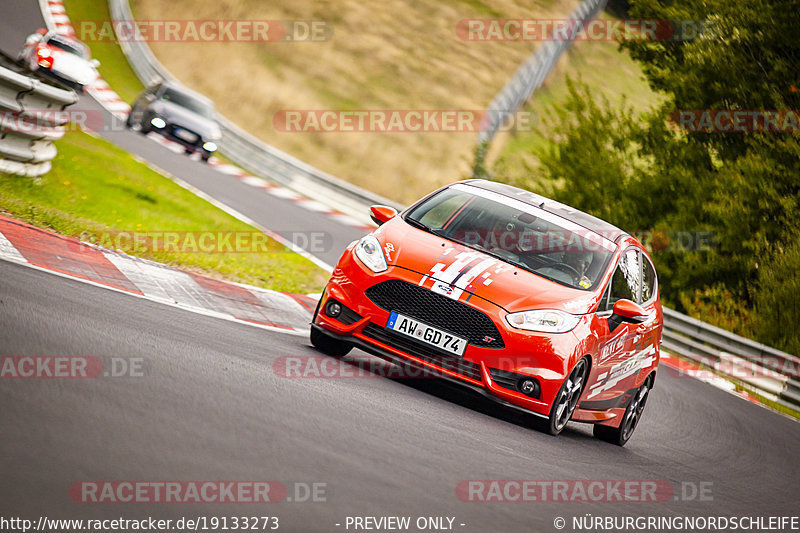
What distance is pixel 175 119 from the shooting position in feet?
76.7

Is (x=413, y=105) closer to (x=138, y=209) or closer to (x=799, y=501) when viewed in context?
(x=138, y=209)

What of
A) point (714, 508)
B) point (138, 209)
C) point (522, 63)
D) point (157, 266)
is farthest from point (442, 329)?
point (522, 63)

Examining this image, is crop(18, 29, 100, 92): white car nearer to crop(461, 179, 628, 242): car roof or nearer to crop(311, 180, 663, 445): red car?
crop(461, 179, 628, 242): car roof

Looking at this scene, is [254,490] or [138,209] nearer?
[254,490]

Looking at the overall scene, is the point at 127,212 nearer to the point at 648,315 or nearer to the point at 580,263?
the point at 580,263

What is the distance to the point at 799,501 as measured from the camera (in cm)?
820

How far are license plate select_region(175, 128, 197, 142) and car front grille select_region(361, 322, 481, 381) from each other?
672 inches

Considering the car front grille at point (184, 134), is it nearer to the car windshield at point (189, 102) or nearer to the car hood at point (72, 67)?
the car windshield at point (189, 102)

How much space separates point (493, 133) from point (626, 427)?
2792cm

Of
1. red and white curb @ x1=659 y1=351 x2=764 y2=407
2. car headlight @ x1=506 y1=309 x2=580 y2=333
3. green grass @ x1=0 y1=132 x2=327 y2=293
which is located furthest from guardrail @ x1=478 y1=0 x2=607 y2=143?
car headlight @ x1=506 y1=309 x2=580 y2=333

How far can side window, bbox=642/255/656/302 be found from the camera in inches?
365

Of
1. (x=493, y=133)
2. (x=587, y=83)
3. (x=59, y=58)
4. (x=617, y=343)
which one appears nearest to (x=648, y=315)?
(x=617, y=343)

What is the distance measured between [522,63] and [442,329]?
133 feet

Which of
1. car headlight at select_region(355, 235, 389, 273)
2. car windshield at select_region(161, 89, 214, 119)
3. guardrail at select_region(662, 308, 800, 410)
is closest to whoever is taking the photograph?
car headlight at select_region(355, 235, 389, 273)
